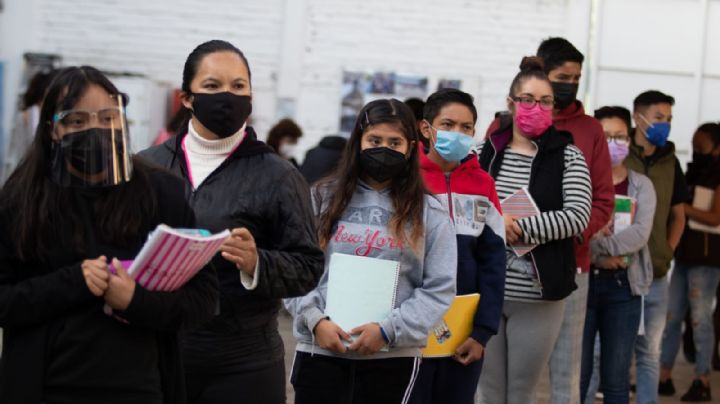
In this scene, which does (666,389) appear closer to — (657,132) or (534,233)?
(657,132)

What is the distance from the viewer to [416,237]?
174 inches

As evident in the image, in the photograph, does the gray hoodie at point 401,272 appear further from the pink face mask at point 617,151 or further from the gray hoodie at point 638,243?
the pink face mask at point 617,151

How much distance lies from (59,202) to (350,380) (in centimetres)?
168

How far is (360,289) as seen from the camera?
4336 mm

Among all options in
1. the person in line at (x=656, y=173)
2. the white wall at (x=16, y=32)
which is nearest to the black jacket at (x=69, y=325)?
the person in line at (x=656, y=173)

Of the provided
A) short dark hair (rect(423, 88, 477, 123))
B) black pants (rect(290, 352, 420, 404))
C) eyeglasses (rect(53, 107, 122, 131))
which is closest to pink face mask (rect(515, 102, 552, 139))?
short dark hair (rect(423, 88, 477, 123))

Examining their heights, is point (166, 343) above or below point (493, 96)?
below

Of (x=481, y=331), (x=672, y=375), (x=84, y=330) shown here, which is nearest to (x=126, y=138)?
(x=84, y=330)

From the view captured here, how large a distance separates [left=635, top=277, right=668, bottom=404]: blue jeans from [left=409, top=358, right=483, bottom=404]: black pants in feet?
7.56

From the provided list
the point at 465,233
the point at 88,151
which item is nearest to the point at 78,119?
the point at 88,151

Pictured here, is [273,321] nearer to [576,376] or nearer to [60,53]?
[576,376]

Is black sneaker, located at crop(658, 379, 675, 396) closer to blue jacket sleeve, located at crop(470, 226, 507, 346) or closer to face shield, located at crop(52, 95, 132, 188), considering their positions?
blue jacket sleeve, located at crop(470, 226, 507, 346)

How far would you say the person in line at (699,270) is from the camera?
8.59 meters

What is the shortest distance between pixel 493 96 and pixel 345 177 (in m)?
8.64
